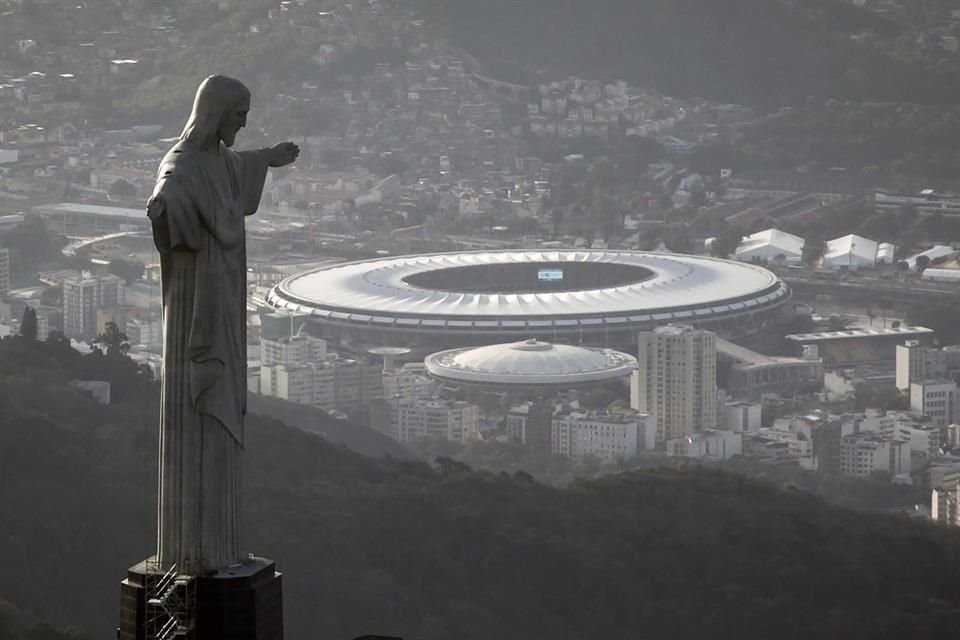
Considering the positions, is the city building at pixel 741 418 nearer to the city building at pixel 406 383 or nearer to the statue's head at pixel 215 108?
the city building at pixel 406 383

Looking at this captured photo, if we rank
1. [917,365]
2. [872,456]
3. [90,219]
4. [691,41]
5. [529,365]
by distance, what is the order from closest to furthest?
[872,456]
[529,365]
[917,365]
[90,219]
[691,41]

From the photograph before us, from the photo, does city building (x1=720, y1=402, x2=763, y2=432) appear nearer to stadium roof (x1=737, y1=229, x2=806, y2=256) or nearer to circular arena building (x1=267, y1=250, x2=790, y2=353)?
circular arena building (x1=267, y1=250, x2=790, y2=353)

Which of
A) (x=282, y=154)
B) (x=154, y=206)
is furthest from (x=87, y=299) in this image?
(x=154, y=206)

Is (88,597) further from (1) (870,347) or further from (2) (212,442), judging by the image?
(1) (870,347)

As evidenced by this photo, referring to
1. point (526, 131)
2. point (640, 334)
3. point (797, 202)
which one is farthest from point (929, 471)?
point (526, 131)

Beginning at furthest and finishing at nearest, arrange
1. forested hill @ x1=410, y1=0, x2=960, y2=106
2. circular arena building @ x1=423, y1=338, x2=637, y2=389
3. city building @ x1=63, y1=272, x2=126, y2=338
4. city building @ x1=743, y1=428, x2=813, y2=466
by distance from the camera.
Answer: forested hill @ x1=410, y1=0, x2=960, y2=106 → city building @ x1=63, y1=272, x2=126, y2=338 → circular arena building @ x1=423, y1=338, x2=637, y2=389 → city building @ x1=743, y1=428, x2=813, y2=466

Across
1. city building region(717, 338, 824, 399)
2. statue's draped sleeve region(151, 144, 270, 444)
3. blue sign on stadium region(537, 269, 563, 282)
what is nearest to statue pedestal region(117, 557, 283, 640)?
statue's draped sleeve region(151, 144, 270, 444)

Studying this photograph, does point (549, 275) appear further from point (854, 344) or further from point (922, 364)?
point (922, 364)
